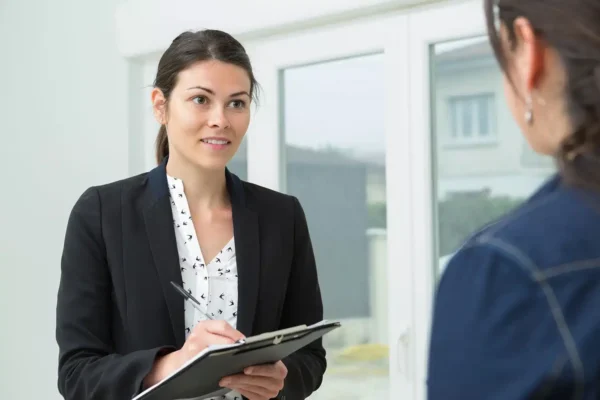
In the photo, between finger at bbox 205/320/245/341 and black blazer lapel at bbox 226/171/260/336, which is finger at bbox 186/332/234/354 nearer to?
finger at bbox 205/320/245/341

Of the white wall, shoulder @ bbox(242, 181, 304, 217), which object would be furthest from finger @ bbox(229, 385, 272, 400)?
the white wall

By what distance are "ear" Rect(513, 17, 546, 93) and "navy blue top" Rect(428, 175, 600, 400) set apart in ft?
0.34

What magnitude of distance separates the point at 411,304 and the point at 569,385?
176cm

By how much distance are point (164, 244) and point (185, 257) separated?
6 cm

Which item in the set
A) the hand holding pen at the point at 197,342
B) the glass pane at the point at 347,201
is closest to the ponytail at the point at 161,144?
the hand holding pen at the point at 197,342

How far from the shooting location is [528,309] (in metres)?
0.66

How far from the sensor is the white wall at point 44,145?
3.15 meters

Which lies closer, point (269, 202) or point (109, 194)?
point (109, 194)

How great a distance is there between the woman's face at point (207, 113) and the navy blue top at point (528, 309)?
3.63 ft

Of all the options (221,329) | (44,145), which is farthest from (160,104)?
(44,145)

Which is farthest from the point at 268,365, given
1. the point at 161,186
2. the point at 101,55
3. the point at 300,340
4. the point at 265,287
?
the point at 101,55

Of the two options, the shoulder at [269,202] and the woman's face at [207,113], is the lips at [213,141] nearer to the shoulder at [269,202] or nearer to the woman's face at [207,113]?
the woman's face at [207,113]

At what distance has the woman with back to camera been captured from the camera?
0.65 metres

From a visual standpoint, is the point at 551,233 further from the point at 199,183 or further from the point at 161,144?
the point at 161,144
